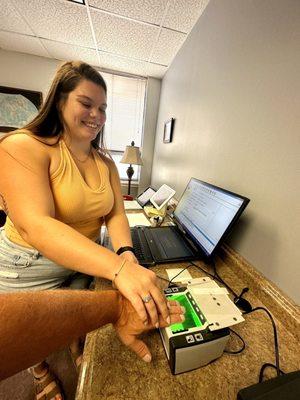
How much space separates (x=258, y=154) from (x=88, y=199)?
0.70 metres

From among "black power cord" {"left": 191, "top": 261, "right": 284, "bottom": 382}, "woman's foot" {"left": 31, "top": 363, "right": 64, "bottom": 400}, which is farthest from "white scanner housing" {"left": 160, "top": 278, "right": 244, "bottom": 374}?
"woman's foot" {"left": 31, "top": 363, "right": 64, "bottom": 400}

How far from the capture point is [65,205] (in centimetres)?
69

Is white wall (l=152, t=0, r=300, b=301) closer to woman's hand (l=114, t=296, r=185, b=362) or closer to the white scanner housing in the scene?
the white scanner housing

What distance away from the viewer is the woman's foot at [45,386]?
859 mm

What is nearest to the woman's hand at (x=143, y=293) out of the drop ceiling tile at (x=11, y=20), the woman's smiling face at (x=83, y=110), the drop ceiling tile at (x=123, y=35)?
the woman's smiling face at (x=83, y=110)

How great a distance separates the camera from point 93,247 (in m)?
0.51

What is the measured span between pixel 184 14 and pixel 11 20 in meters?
1.62

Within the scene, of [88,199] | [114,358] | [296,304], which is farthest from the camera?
[88,199]

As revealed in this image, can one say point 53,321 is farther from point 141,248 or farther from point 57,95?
point 57,95

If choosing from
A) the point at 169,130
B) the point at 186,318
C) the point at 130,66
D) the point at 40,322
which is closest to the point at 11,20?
the point at 130,66

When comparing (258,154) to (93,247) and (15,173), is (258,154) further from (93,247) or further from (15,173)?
(15,173)

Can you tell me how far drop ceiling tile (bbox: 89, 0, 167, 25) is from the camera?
1.35 meters

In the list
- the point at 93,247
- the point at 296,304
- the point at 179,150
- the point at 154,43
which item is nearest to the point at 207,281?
the point at 296,304

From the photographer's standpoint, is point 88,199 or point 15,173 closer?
point 15,173
